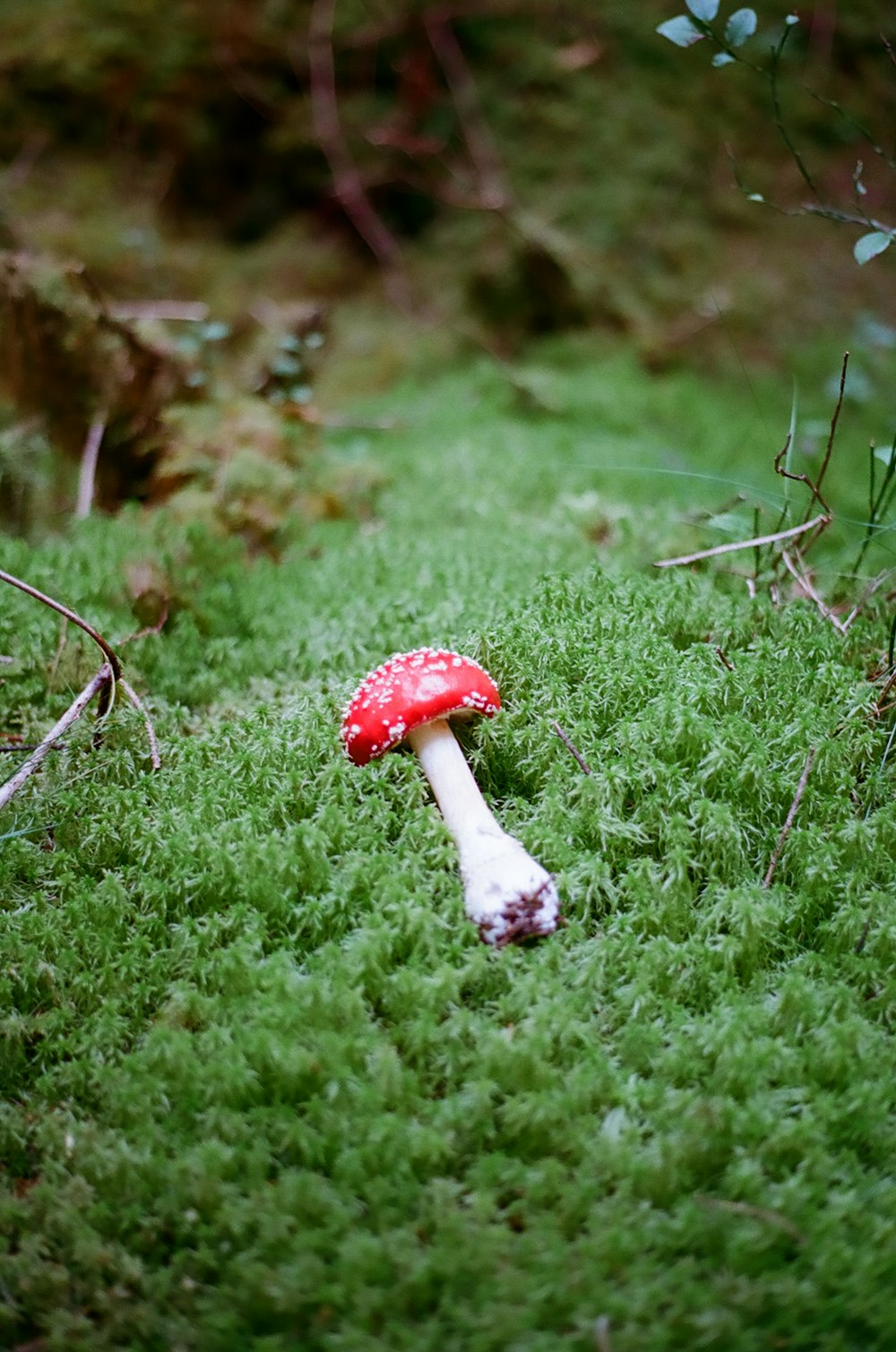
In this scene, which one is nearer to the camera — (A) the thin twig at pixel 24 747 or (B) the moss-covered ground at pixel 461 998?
(B) the moss-covered ground at pixel 461 998

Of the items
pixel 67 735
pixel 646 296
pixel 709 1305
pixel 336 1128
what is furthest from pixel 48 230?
pixel 709 1305

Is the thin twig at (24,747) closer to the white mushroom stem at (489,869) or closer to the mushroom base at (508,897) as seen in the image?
the white mushroom stem at (489,869)

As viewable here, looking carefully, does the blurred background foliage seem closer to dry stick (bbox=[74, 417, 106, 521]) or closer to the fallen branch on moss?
dry stick (bbox=[74, 417, 106, 521])

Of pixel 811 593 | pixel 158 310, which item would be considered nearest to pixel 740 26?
pixel 811 593

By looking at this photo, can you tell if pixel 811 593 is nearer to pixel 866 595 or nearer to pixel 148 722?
pixel 866 595

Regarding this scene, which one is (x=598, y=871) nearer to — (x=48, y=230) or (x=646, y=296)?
(x=646, y=296)

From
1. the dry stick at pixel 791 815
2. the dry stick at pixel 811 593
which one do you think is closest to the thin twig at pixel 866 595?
the dry stick at pixel 811 593
